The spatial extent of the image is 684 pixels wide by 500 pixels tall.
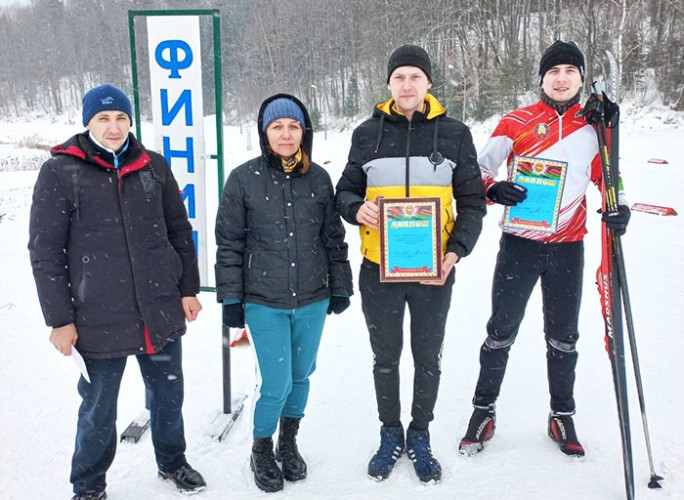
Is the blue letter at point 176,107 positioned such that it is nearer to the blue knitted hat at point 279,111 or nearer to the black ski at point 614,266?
the blue knitted hat at point 279,111

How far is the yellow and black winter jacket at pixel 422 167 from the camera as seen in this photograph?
2.60 meters

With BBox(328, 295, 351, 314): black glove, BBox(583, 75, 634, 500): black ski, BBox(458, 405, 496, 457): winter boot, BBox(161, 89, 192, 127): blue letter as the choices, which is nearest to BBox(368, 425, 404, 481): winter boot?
BBox(458, 405, 496, 457): winter boot

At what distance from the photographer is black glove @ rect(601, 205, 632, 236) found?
2.58 m

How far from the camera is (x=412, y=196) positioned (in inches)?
103

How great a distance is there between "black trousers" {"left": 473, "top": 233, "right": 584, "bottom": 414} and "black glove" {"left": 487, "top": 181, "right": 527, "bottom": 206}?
27 cm

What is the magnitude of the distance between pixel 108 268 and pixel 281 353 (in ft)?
3.00

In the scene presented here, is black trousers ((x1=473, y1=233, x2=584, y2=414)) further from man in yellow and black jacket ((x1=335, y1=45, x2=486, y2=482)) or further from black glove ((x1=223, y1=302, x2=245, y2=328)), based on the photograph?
black glove ((x1=223, y1=302, x2=245, y2=328))

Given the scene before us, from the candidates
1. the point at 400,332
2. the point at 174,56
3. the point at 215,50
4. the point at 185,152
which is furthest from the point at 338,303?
the point at 174,56

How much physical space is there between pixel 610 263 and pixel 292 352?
1.73 meters

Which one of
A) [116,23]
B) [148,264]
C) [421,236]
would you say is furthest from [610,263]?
[116,23]

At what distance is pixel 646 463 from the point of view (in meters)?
2.83

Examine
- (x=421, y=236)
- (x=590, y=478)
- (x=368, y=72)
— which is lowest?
(x=590, y=478)

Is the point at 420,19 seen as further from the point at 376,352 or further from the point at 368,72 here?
the point at 376,352

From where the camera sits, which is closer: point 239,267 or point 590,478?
point 239,267
